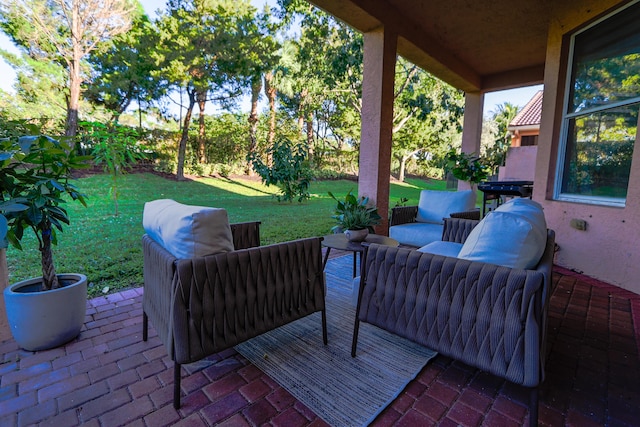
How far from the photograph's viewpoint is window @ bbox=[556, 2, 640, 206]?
2980mm

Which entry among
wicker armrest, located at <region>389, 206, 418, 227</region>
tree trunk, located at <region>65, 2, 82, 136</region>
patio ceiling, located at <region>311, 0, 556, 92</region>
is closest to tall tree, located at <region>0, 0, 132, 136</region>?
tree trunk, located at <region>65, 2, 82, 136</region>

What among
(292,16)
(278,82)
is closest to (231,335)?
(292,16)

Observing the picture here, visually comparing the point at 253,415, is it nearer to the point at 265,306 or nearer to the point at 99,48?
the point at 265,306

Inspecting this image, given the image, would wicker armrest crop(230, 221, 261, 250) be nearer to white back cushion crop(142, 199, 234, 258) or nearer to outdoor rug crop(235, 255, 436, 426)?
outdoor rug crop(235, 255, 436, 426)

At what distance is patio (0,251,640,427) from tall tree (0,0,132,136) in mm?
8077

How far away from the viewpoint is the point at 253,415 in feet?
4.58

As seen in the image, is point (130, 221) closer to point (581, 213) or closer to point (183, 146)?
point (183, 146)

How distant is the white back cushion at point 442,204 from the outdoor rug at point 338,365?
2.13m

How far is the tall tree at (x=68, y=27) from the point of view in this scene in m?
7.79

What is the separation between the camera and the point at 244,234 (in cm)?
255

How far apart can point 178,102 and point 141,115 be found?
1483 mm

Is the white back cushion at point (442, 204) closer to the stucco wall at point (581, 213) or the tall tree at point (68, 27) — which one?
the stucco wall at point (581, 213)

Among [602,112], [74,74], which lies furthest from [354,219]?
[74,74]

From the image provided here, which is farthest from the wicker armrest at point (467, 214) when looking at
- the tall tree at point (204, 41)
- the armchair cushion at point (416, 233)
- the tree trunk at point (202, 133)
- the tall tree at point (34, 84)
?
the tree trunk at point (202, 133)
